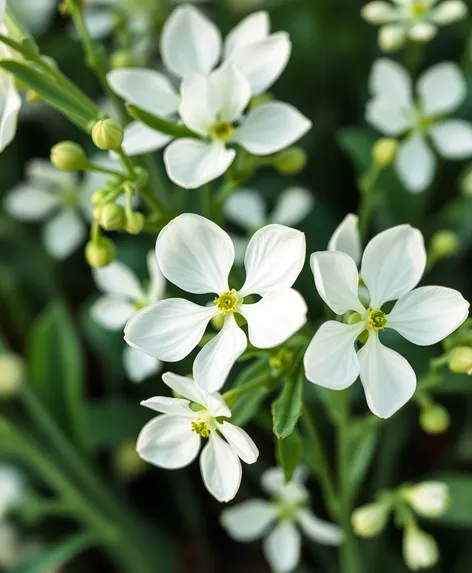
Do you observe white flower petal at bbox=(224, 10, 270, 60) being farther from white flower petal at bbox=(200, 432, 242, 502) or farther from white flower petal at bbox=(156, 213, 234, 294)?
white flower petal at bbox=(200, 432, 242, 502)

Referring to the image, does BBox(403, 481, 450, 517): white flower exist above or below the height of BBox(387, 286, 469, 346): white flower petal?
below

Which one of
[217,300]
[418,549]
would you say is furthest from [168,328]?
[418,549]

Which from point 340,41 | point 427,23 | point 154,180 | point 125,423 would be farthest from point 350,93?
point 125,423

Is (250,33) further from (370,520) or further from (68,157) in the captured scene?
(370,520)

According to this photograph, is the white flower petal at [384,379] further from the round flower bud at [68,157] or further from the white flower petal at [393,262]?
the round flower bud at [68,157]

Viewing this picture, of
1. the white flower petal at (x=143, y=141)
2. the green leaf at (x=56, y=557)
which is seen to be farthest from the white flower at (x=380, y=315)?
the green leaf at (x=56, y=557)

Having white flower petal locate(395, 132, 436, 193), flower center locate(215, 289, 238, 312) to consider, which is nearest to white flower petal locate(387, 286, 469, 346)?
flower center locate(215, 289, 238, 312)
